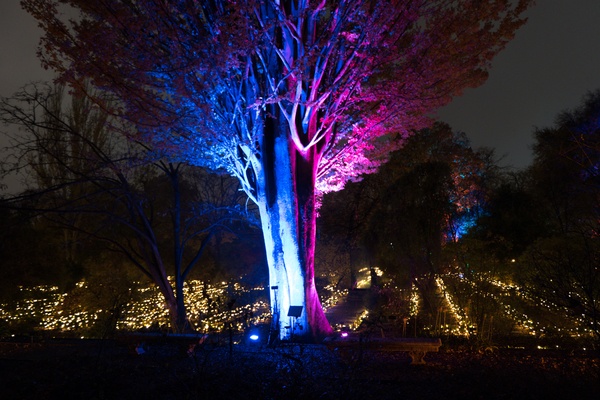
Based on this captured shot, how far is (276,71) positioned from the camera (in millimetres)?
7906

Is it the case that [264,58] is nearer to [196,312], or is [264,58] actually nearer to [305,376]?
[305,376]

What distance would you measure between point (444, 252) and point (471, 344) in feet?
13.7

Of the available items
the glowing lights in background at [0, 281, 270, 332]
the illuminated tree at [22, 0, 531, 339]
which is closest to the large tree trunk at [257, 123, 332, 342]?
the illuminated tree at [22, 0, 531, 339]

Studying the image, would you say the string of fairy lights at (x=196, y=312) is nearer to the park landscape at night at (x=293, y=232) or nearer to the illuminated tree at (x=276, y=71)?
the park landscape at night at (x=293, y=232)

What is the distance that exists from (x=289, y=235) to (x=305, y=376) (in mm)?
3338

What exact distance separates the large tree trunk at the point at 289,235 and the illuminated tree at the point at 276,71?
0.08 ft

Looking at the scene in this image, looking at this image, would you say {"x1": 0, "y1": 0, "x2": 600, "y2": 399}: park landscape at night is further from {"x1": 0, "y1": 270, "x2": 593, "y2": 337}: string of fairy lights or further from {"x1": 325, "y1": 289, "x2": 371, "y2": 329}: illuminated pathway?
{"x1": 325, "y1": 289, "x2": 371, "y2": 329}: illuminated pathway

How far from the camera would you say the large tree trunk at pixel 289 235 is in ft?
25.0

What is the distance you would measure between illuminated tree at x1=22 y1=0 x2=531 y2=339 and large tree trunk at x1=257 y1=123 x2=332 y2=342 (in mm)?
23

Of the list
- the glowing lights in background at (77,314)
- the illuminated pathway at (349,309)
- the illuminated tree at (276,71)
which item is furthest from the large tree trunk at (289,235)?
the illuminated pathway at (349,309)

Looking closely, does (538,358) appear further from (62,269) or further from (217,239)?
(217,239)

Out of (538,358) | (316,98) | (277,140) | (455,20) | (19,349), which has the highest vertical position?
(455,20)

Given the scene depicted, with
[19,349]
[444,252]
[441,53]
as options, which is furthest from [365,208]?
[19,349]

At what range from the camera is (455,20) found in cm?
805
